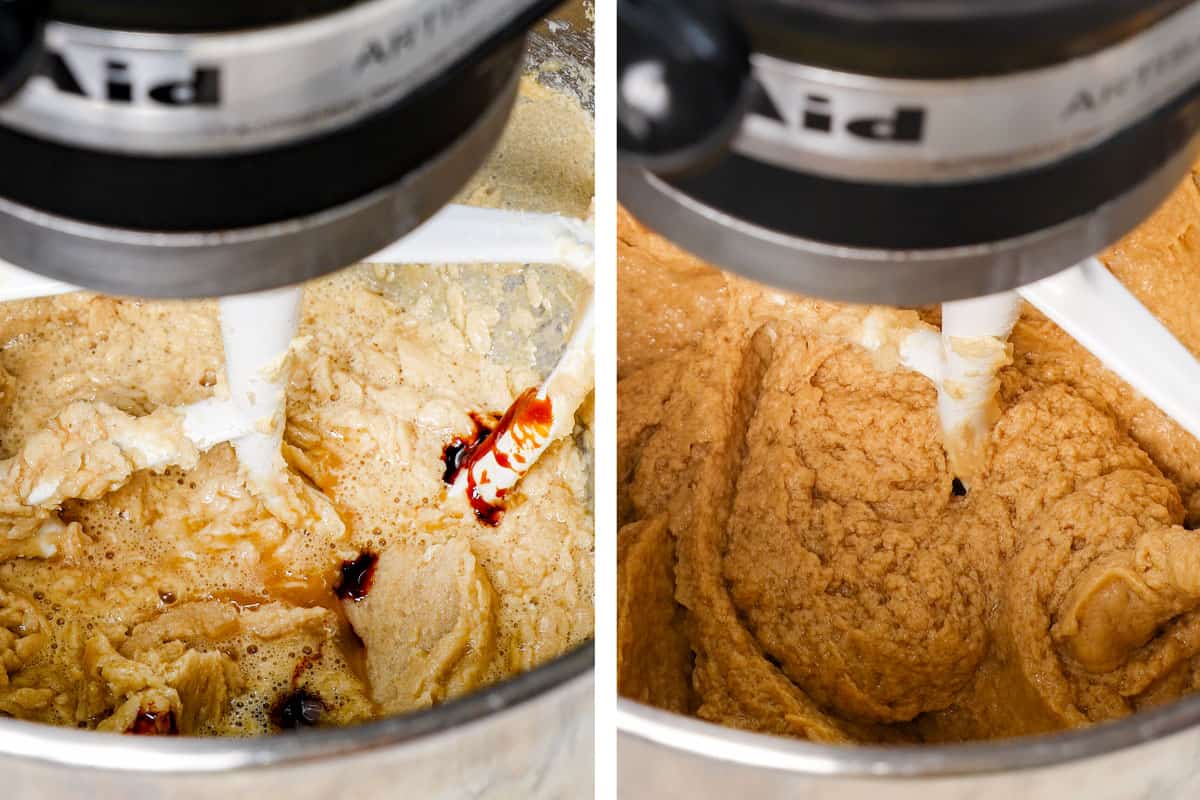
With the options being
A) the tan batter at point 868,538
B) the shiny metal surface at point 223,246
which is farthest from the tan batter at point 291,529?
the shiny metal surface at point 223,246

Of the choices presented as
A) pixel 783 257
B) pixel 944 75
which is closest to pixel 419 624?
pixel 783 257

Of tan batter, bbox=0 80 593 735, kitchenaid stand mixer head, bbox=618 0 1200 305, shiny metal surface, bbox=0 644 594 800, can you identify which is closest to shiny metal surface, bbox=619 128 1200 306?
kitchenaid stand mixer head, bbox=618 0 1200 305

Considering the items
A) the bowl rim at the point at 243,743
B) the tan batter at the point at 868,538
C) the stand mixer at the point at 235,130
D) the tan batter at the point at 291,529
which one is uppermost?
the stand mixer at the point at 235,130

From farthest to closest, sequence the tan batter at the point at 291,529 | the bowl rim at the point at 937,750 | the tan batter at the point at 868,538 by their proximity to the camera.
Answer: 1. the tan batter at the point at 291,529
2. the tan batter at the point at 868,538
3. the bowl rim at the point at 937,750

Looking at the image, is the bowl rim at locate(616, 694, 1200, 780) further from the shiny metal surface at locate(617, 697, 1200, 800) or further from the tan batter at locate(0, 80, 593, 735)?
the tan batter at locate(0, 80, 593, 735)

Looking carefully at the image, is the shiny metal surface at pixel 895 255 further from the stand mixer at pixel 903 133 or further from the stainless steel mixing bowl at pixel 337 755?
the stainless steel mixing bowl at pixel 337 755

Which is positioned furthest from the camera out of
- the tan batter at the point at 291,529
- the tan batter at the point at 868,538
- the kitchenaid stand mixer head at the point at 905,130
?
the tan batter at the point at 291,529

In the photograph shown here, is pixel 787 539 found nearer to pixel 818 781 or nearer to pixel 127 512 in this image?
pixel 818 781
